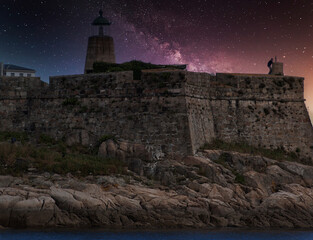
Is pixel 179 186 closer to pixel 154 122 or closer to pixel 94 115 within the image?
pixel 154 122

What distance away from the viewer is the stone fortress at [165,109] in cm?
3778

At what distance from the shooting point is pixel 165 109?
1490 inches

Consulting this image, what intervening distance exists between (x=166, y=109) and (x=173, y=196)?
6550mm

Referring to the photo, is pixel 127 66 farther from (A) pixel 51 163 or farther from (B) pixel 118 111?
(A) pixel 51 163

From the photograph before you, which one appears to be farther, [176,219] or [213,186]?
[213,186]

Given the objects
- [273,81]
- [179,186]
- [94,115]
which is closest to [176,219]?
[179,186]

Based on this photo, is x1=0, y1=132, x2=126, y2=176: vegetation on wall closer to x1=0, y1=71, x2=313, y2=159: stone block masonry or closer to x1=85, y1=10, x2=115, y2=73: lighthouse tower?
x1=0, y1=71, x2=313, y2=159: stone block masonry

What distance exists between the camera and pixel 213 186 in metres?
34.7

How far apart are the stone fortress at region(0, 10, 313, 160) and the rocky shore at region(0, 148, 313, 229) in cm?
210

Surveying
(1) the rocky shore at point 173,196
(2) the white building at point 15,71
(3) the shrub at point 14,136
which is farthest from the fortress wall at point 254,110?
(2) the white building at point 15,71

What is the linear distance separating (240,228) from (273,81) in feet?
41.9

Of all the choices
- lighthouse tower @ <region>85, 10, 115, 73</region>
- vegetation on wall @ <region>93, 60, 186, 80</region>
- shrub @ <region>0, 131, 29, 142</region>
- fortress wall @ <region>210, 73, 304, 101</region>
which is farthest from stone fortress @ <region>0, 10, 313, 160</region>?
lighthouse tower @ <region>85, 10, 115, 73</region>

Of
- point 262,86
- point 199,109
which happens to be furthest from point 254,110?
point 199,109

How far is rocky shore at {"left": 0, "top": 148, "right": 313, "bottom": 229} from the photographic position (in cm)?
3098
